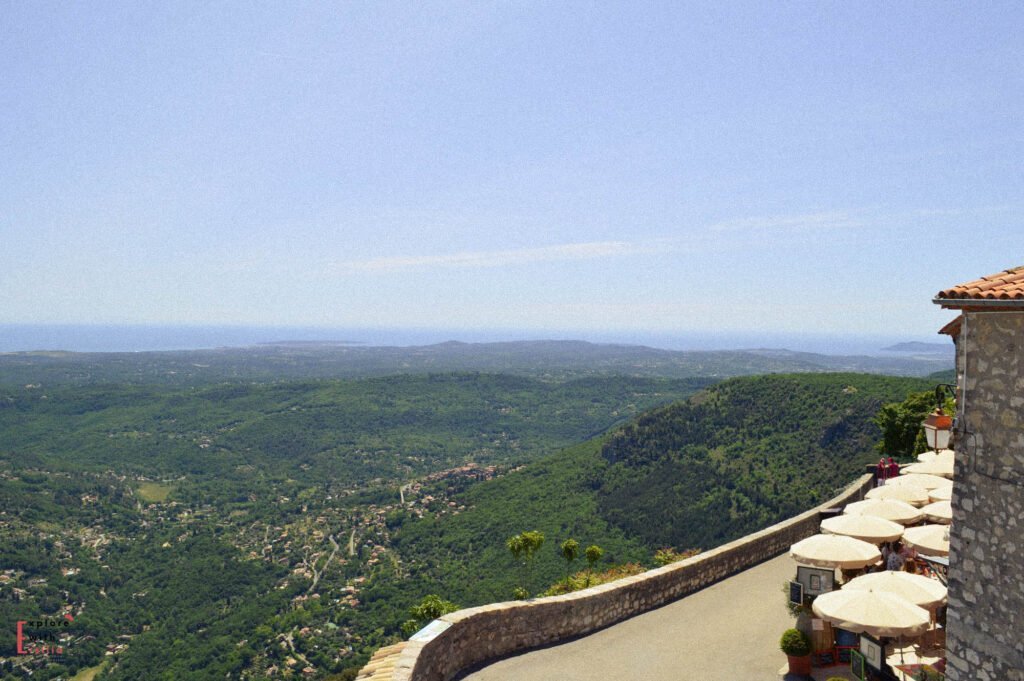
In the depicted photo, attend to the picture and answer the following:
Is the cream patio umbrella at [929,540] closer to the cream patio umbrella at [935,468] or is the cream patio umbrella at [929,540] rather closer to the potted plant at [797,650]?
the potted plant at [797,650]

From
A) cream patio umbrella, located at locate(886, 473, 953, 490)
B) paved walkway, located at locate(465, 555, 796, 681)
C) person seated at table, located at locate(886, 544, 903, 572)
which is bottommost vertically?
paved walkway, located at locate(465, 555, 796, 681)

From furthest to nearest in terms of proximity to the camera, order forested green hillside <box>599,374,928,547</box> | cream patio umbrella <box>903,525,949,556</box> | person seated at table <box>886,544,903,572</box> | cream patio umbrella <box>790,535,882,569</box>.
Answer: forested green hillside <box>599,374,928,547</box>
person seated at table <box>886,544,903,572</box>
cream patio umbrella <box>790,535,882,569</box>
cream patio umbrella <box>903,525,949,556</box>

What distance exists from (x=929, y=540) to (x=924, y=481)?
4633 mm

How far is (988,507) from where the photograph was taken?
6.09 meters

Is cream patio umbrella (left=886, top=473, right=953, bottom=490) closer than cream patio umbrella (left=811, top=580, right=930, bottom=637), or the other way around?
cream patio umbrella (left=811, top=580, right=930, bottom=637)

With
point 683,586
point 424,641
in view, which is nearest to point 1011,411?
point 424,641

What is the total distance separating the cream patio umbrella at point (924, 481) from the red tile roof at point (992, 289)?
8924 mm

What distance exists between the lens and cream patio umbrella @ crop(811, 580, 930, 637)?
768 centimetres

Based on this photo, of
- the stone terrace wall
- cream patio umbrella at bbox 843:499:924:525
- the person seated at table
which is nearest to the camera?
the stone terrace wall

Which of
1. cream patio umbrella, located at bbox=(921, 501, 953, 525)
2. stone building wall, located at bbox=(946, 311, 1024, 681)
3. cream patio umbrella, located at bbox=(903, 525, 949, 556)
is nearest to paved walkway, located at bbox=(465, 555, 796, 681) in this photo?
cream patio umbrella, located at bbox=(903, 525, 949, 556)

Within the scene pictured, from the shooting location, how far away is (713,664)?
9586 millimetres

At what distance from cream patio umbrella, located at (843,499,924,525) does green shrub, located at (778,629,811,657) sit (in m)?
4.29

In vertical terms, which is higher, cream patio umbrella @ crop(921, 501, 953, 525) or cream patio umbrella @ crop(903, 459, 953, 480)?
cream patio umbrella @ crop(903, 459, 953, 480)

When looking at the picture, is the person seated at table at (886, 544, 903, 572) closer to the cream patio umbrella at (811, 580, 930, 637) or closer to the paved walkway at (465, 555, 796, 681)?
the paved walkway at (465, 555, 796, 681)
